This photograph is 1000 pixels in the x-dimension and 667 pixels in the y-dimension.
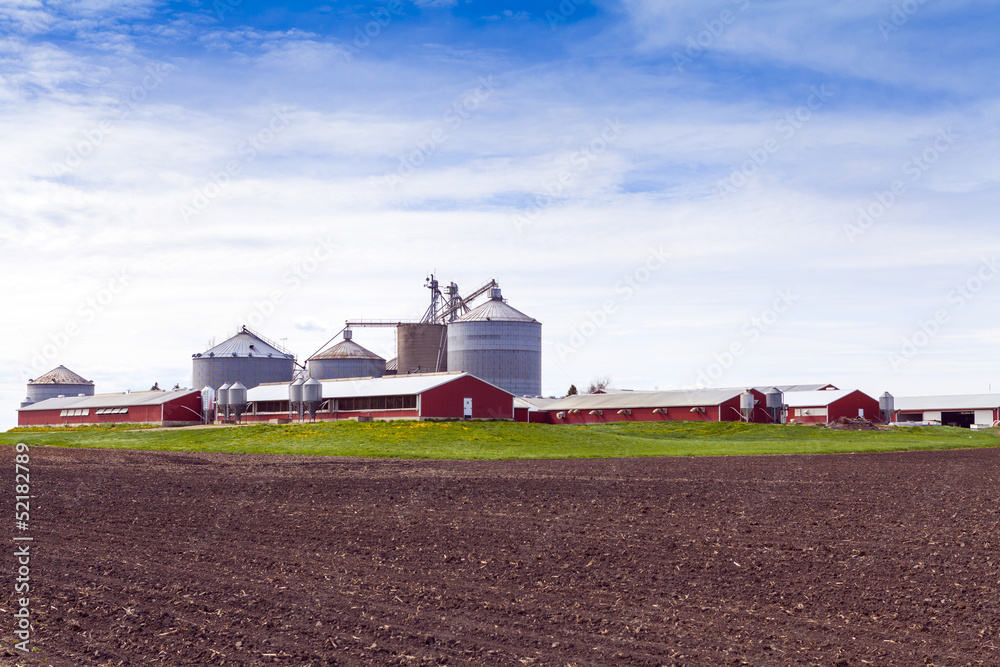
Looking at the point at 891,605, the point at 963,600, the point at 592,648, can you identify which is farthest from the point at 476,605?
the point at 963,600

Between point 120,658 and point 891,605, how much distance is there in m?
8.52

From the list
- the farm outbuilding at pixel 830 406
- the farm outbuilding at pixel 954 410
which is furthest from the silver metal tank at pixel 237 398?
the farm outbuilding at pixel 954 410

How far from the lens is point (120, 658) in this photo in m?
9.06


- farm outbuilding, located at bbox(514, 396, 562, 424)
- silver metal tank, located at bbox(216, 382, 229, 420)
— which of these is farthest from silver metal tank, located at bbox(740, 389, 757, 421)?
silver metal tank, located at bbox(216, 382, 229, 420)

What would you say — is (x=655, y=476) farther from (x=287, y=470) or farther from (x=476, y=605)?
(x=476, y=605)

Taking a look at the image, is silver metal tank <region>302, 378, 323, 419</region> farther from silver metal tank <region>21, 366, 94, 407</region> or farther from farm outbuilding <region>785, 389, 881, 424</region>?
silver metal tank <region>21, 366, 94, 407</region>

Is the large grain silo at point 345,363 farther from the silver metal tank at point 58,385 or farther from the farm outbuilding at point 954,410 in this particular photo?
the farm outbuilding at point 954,410

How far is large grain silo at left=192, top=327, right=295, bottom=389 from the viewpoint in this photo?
89750 mm

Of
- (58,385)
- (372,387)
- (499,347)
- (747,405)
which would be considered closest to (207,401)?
(372,387)

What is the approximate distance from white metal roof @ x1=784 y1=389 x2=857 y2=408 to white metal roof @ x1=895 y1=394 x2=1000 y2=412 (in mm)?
22178

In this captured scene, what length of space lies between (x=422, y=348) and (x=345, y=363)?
785 centimetres

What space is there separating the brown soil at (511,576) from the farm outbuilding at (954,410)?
83.2 m

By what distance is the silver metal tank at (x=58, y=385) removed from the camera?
353 feet

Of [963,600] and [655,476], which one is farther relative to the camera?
[655,476]
